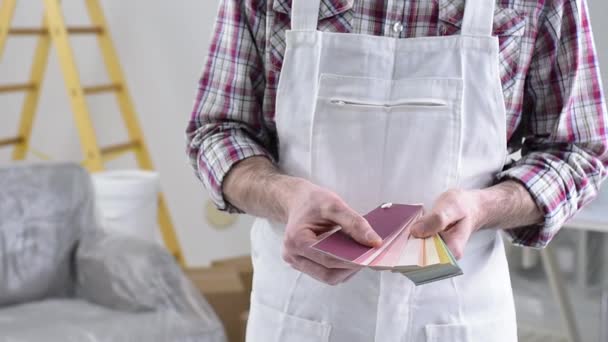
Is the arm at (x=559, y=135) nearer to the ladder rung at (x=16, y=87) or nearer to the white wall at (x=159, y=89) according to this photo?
the white wall at (x=159, y=89)

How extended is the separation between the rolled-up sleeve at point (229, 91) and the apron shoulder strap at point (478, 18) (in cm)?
28

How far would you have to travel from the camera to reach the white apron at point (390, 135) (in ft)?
3.69

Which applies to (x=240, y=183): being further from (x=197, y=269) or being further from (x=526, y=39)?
(x=197, y=269)

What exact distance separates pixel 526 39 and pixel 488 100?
0.10 m

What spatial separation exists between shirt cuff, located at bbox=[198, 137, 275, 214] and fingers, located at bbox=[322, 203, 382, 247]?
246 millimetres

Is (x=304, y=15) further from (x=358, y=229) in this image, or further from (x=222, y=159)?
(x=358, y=229)

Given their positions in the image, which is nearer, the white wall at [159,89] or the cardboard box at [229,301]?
the cardboard box at [229,301]

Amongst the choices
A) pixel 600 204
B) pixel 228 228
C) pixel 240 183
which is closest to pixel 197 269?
pixel 228 228

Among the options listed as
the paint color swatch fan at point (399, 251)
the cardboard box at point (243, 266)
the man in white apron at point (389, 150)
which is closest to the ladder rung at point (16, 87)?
the cardboard box at point (243, 266)

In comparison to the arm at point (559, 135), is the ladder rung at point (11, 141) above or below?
below

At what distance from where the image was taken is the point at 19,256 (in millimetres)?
3066

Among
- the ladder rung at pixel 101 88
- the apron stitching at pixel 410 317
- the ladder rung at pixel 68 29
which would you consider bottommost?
the ladder rung at pixel 101 88

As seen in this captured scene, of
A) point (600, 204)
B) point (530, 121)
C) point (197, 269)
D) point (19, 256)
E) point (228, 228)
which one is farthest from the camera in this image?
point (228, 228)

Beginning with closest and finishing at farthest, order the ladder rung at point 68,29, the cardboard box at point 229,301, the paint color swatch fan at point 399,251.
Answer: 1. the paint color swatch fan at point 399,251
2. the cardboard box at point 229,301
3. the ladder rung at point 68,29
